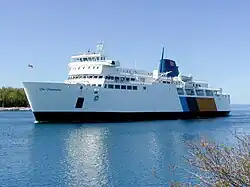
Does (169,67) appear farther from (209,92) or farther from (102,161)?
(102,161)

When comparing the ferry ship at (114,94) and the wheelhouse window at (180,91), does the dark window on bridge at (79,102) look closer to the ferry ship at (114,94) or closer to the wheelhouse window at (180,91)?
the ferry ship at (114,94)

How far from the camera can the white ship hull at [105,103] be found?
1468 inches

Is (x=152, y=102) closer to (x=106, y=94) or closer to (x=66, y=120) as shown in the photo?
(x=106, y=94)

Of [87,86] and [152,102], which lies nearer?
[87,86]

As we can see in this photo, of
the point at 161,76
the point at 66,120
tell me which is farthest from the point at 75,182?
the point at 161,76

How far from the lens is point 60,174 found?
45.2 ft

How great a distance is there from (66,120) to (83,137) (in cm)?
1208

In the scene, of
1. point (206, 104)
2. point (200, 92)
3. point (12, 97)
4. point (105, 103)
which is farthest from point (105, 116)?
point (12, 97)

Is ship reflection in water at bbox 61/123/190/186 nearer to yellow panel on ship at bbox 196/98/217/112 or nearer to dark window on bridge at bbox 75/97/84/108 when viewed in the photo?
dark window on bridge at bbox 75/97/84/108

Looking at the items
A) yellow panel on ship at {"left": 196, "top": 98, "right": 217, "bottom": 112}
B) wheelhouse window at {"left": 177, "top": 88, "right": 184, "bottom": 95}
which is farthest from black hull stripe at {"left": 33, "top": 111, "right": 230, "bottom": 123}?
wheelhouse window at {"left": 177, "top": 88, "right": 184, "bottom": 95}

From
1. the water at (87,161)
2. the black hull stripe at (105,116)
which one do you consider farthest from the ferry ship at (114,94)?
the water at (87,161)

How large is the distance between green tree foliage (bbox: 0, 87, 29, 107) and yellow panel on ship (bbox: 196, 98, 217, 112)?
6394cm

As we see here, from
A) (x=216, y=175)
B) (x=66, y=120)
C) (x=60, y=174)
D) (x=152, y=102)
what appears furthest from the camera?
(x=152, y=102)

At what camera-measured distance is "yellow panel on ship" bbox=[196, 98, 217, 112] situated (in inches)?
2130
